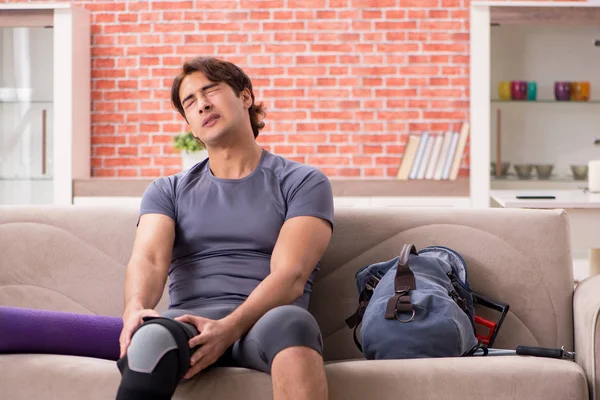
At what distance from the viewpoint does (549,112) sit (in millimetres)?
4848

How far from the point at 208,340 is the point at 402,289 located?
0.54 metres

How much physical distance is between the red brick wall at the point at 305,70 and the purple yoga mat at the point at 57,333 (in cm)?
312

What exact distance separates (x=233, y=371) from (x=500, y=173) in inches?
129

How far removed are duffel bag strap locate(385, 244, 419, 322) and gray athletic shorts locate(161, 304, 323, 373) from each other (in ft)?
0.90

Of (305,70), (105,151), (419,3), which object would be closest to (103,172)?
(105,151)

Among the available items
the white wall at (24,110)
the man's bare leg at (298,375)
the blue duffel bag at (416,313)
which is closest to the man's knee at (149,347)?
the man's bare leg at (298,375)

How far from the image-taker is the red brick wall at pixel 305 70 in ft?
16.4

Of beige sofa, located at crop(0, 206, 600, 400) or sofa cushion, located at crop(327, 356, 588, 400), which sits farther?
beige sofa, located at crop(0, 206, 600, 400)

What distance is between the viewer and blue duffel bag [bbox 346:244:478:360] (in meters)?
2.00

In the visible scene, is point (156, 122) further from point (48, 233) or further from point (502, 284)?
point (502, 284)

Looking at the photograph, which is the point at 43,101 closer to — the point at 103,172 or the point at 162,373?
the point at 103,172

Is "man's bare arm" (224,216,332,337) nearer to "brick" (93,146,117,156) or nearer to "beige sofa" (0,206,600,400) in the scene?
"beige sofa" (0,206,600,400)

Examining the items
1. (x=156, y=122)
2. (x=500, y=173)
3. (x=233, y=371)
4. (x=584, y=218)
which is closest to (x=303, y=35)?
(x=156, y=122)

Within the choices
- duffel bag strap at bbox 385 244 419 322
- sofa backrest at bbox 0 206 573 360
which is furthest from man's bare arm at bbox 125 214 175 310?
duffel bag strap at bbox 385 244 419 322
